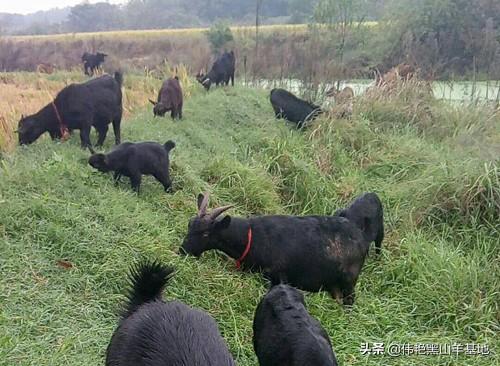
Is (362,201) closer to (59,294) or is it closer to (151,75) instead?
(59,294)

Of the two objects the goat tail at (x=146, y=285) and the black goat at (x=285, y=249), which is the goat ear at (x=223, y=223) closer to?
the black goat at (x=285, y=249)

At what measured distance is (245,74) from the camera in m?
14.8

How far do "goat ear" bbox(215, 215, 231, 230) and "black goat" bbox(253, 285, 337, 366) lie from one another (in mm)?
949

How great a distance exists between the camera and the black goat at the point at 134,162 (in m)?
5.73

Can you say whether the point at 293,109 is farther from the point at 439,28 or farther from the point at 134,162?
the point at 439,28

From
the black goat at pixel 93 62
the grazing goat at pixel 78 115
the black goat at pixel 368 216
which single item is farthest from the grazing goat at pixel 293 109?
the black goat at pixel 93 62

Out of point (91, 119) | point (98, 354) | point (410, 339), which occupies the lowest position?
point (410, 339)

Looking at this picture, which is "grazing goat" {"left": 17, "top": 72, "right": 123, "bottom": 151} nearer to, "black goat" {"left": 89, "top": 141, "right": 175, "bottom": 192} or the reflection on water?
"black goat" {"left": 89, "top": 141, "right": 175, "bottom": 192}

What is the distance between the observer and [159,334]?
2.48 metres

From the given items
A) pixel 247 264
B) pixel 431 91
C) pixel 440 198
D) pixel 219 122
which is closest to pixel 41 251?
pixel 247 264

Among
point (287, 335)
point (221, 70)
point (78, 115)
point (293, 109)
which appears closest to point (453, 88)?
point (293, 109)

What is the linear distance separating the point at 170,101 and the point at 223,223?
14.6 ft

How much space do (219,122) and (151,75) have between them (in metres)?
4.94

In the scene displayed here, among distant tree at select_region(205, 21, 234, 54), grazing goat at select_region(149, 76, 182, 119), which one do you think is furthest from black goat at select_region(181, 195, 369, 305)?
distant tree at select_region(205, 21, 234, 54)
